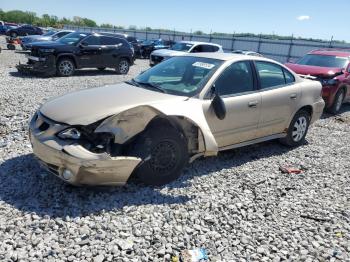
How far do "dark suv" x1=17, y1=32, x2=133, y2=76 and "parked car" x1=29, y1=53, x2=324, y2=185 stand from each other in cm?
876

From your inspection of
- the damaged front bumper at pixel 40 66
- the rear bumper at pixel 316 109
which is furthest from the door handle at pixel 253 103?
the damaged front bumper at pixel 40 66

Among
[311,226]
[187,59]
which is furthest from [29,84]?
[311,226]

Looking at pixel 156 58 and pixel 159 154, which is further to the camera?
pixel 156 58

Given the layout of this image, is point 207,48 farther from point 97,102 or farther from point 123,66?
point 97,102

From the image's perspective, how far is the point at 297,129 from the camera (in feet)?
20.6

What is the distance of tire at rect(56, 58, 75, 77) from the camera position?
1334cm

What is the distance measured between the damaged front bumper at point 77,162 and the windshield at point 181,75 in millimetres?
1322

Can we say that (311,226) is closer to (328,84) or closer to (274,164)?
(274,164)

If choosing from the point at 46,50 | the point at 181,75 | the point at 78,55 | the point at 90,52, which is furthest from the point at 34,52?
the point at 181,75

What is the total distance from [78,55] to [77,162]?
36.9 ft

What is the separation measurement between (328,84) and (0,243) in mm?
8869

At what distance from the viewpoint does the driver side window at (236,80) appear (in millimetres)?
4883

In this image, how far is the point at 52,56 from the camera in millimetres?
13070

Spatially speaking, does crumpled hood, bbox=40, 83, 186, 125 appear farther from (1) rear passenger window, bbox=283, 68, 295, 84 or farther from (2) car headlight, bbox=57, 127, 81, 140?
(1) rear passenger window, bbox=283, 68, 295, 84
